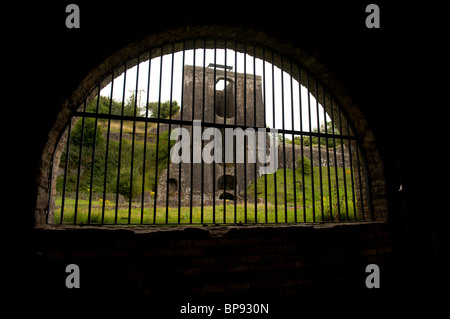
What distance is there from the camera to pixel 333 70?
385 centimetres

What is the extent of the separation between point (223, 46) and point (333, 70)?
1673 mm

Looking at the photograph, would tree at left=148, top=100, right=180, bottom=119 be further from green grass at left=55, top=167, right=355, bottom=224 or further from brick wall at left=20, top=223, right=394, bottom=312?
brick wall at left=20, top=223, right=394, bottom=312

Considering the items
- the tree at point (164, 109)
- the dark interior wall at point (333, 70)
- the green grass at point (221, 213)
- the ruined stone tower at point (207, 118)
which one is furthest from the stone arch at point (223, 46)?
the tree at point (164, 109)

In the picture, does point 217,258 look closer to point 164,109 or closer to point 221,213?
point 221,213

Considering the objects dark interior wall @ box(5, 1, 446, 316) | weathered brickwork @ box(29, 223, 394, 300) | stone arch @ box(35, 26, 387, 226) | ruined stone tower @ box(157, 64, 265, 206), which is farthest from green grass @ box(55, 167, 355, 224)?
ruined stone tower @ box(157, 64, 265, 206)

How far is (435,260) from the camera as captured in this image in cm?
336

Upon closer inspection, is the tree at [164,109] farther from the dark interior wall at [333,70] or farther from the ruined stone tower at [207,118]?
the dark interior wall at [333,70]

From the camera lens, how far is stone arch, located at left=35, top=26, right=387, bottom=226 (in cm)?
281

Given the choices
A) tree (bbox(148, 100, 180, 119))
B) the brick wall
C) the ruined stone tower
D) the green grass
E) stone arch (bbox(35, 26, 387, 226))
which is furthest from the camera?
tree (bbox(148, 100, 180, 119))

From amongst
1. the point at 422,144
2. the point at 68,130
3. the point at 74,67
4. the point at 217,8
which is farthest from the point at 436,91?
the point at 68,130

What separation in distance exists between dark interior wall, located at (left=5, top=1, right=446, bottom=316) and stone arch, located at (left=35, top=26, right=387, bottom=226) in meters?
0.09

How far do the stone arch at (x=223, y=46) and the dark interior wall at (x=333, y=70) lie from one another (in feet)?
0.30

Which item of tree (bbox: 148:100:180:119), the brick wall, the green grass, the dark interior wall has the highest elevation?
tree (bbox: 148:100:180:119)
